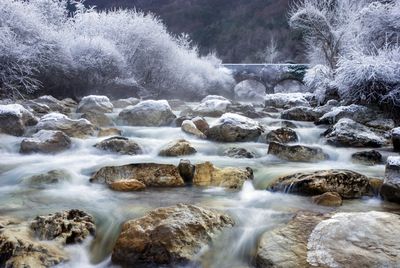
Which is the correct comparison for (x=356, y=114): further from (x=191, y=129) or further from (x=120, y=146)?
(x=120, y=146)

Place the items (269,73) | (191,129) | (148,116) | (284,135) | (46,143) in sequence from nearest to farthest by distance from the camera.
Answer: (46,143) → (284,135) → (191,129) → (148,116) → (269,73)

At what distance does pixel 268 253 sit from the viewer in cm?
404

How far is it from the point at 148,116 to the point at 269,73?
27.3 m

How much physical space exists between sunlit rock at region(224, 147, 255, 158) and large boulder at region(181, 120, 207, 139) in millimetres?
1733

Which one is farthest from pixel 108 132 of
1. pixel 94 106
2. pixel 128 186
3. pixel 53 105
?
pixel 53 105

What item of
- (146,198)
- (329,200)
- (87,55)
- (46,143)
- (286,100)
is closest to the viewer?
(329,200)

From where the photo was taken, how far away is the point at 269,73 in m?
38.2

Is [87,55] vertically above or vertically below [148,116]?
above

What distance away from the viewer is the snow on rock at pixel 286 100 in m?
19.1

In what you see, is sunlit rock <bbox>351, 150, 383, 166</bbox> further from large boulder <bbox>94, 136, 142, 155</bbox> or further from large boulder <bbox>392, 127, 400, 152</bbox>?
large boulder <bbox>94, 136, 142, 155</bbox>

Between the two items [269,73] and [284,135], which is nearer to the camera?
[284,135]

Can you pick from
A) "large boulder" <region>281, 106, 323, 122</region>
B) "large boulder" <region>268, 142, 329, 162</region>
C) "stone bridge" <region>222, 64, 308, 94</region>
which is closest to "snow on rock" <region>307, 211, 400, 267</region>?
"large boulder" <region>268, 142, 329, 162</region>

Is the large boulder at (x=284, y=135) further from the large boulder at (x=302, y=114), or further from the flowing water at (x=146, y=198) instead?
the large boulder at (x=302, y=114)

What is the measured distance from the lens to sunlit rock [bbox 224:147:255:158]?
8.64 m
